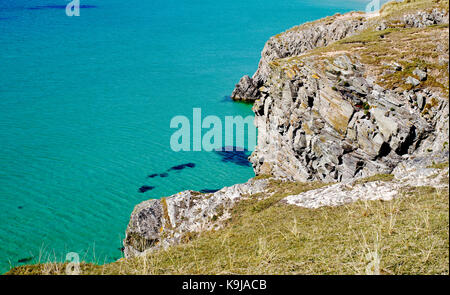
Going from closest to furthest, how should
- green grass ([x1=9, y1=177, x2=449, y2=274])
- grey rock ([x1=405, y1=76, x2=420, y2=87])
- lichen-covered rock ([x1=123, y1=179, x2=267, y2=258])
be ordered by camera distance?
green grass ([x1=9, y1=177, x2=449, y2=274]) → lichen-covered rock ([x1=123, y1=179, x2=267, y2=258]) → grey rock ([x1=405, y1=76, x2=420, y2=87])

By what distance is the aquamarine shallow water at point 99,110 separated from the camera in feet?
81.9

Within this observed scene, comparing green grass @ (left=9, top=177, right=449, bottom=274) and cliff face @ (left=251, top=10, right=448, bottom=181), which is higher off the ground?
cliff face @ (left=251, top=10, right=448, bottom=181)

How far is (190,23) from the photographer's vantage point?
9362 cm

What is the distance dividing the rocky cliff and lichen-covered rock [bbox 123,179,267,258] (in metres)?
0.05

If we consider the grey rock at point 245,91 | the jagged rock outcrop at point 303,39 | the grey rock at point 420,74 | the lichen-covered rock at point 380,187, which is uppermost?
the jagged rock outcrop at point 303,39

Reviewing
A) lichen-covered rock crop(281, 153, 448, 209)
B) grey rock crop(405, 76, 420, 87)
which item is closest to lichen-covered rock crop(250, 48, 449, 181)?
grey rock crop(405, 76, 420, 87)

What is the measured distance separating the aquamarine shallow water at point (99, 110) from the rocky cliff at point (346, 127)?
517 centimetres

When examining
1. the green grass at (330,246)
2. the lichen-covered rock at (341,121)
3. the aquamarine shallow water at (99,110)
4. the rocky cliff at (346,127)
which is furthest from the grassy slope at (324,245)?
the lichen-covered rock at (341,121)

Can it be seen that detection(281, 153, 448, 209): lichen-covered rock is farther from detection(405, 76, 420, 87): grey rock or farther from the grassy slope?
detection(405, 76, 420, 87): grey rock

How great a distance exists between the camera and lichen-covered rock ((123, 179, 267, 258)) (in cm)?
1791

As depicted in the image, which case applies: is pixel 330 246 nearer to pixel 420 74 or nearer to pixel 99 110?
pixel 420 74

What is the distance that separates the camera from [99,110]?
45.2 metres

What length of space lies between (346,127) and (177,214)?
10216 mm

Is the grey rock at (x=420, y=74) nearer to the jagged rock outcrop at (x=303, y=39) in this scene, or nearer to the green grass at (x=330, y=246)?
the green grass at (x=330, y=246)
